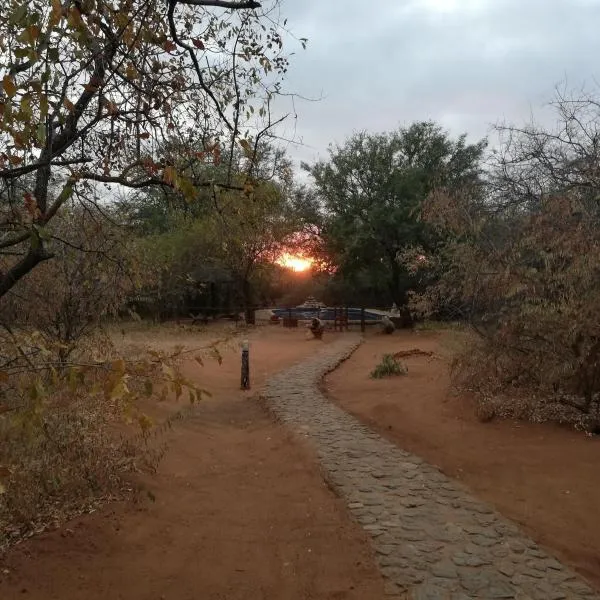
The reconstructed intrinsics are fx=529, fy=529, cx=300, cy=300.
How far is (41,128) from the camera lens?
171 centimetres

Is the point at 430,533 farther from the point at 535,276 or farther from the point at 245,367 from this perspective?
the point at 245,367

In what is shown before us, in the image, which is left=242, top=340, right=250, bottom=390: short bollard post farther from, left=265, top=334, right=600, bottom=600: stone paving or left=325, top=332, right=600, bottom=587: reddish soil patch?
left=265, top=334, right=600, bottom=600: stone paving

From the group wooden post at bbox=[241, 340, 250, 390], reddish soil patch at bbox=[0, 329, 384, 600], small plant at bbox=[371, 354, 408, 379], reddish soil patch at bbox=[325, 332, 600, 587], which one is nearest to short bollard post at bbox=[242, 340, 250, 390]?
wooden post at bbox=[241, 340, 250, 390]

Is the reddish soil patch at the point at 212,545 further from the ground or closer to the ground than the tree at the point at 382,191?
closer to the ground

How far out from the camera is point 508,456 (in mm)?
6293

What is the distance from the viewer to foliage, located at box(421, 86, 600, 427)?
638 centimetres

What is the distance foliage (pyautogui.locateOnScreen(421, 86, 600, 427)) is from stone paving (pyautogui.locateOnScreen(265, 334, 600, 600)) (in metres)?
2.22

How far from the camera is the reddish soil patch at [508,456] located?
15.2ft

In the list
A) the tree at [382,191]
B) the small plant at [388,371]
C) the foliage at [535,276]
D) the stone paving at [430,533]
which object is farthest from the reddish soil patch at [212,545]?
the tree at [382,191]

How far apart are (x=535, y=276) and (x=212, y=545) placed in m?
5.04

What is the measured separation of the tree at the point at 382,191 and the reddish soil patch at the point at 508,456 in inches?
513

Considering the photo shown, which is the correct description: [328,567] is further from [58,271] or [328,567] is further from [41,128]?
[58,271]

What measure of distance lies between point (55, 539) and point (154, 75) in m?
3.60

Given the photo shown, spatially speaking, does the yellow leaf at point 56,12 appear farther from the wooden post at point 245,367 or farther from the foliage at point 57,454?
the wooden post at point 245,367
